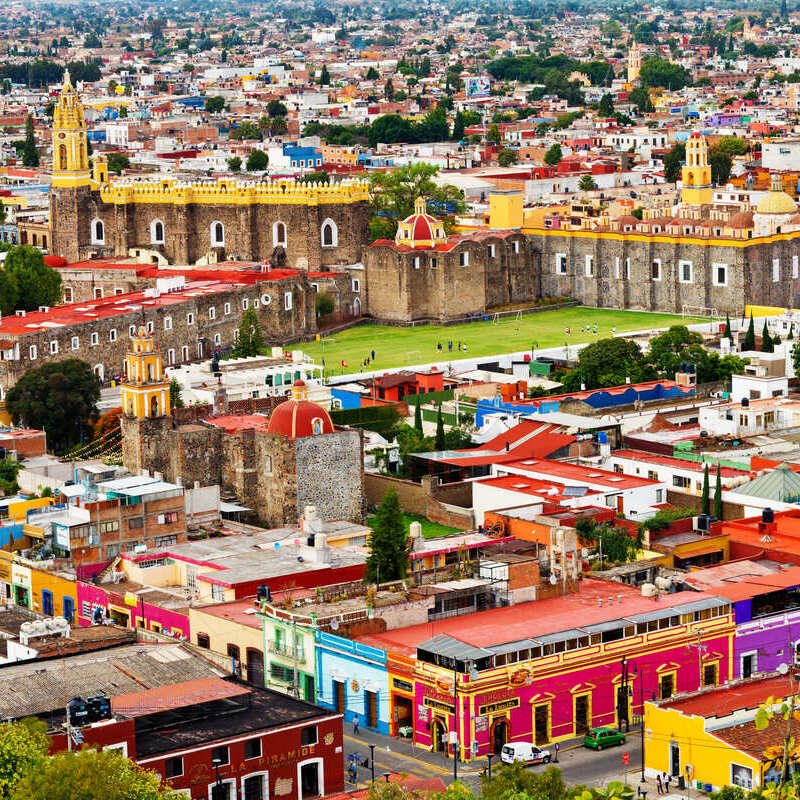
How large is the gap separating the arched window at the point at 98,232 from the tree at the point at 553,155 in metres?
38.2

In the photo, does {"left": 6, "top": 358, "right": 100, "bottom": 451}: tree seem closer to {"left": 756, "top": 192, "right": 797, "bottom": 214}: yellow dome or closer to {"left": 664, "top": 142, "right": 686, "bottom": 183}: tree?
{"left": 756, "top": 192, "right": 797, "bottom": 214}: yellow dome

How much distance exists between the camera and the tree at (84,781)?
99.5 feet

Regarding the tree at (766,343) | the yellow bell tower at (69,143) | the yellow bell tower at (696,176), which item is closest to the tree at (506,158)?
the yellow bell tower at (696,176)

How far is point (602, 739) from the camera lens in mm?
38969

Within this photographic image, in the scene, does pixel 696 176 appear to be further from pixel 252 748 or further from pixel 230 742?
pixel 230 742

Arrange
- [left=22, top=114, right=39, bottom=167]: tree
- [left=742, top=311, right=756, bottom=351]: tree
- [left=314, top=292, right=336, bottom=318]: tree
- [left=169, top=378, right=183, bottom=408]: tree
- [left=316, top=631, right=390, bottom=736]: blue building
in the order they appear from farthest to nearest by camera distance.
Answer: [left=22, top=114, right=39, bottom=167]: tree < [left=314, top=292, right=336, bottom=318]: tree < [left=742, top=311, right=756, bottom=351]: tree < [left=169, top=378, right=183, bottom=408]: tree < [left=316, top=631, right=390, bottom=736]: blue building

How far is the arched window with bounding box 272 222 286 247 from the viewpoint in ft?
287

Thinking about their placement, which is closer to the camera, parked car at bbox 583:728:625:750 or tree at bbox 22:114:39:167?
parked car at bbox 583:728:625:750

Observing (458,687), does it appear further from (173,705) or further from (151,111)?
(151,111)

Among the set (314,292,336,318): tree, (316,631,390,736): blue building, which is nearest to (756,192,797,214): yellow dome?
(314,292,336,318): tree

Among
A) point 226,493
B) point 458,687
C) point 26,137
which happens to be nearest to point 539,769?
point 458,687

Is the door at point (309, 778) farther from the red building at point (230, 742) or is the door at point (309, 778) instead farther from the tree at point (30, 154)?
the tree at point (30, 154)

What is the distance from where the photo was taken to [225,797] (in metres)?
35.3

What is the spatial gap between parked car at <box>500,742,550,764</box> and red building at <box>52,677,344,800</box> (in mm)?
3012
